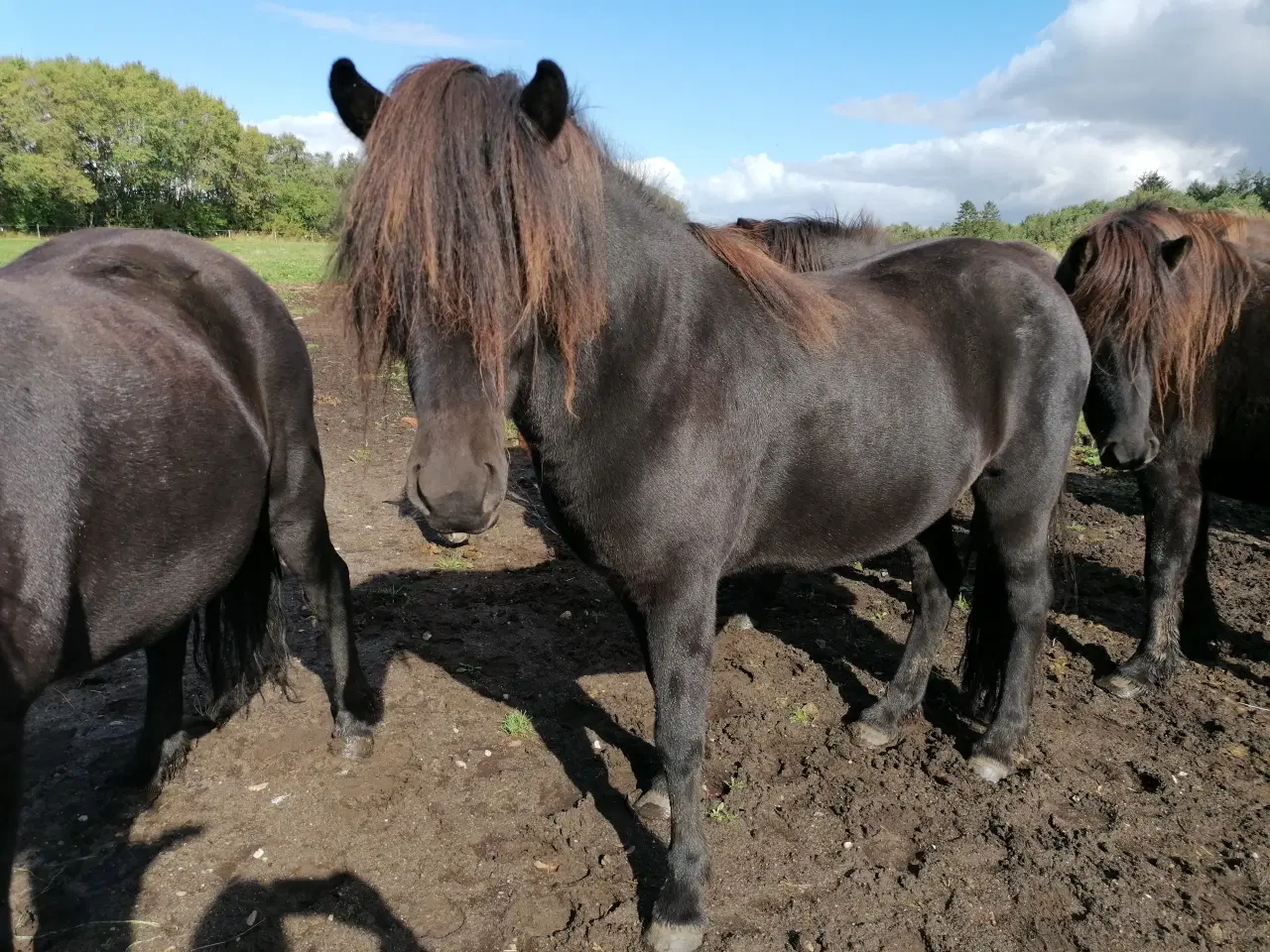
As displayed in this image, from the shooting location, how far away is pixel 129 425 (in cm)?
234

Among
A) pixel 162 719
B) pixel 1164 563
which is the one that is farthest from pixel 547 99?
pixel 1164 563

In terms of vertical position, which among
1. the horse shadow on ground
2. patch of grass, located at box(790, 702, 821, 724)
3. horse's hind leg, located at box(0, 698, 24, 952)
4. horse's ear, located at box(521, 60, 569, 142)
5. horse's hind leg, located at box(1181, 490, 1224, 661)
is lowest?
the horse shadow on ground

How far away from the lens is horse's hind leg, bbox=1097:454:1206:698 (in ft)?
13.3

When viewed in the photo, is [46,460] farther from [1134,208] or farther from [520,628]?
[1134,208]

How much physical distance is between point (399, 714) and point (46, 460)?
2.15 m

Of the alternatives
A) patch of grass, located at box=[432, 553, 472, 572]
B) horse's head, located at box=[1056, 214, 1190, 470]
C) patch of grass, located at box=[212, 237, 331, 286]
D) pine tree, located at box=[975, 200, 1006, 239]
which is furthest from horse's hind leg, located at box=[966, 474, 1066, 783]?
pine tree, located at box=[975, 200, 1006, 239]

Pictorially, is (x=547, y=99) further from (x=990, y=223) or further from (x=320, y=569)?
(x=990, y=223)

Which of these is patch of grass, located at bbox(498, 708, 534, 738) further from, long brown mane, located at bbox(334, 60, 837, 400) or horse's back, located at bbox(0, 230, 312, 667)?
long brown mane, located at bbox(334, 60, 837, 400)

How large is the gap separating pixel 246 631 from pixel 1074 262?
4.52 metres

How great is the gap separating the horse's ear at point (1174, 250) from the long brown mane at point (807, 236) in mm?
2269

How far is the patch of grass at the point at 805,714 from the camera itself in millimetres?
3824

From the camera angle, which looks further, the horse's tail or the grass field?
the grass field

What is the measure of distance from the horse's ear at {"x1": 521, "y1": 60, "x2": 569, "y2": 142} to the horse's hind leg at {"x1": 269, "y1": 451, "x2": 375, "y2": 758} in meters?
1.99

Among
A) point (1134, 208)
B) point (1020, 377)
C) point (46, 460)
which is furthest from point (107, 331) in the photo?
point (1134, 208)
